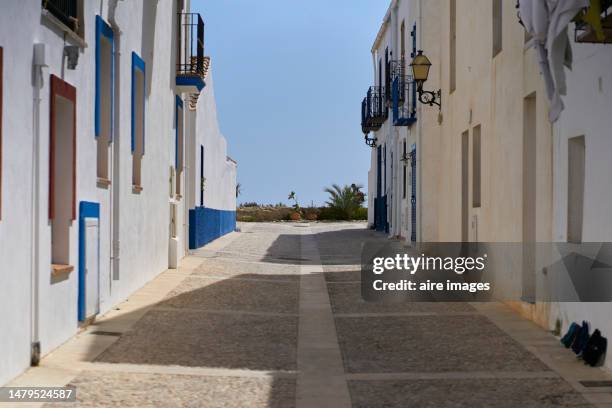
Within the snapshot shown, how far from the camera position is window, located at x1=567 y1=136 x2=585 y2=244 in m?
8.52

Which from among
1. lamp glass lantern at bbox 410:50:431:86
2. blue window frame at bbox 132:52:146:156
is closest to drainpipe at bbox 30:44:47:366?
blue window frame at bbox 132:52:146:156

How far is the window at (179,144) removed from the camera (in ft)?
59.3

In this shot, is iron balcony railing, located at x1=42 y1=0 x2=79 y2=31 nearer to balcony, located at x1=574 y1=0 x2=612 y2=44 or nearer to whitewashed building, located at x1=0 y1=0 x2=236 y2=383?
whitewashed building, located at x1=0 y1=0 x2=236 y2=383

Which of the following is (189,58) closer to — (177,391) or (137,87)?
(137,87)

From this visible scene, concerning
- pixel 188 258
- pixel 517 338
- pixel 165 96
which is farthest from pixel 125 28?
pixel 188 258

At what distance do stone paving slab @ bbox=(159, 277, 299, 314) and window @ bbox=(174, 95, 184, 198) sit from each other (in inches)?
158

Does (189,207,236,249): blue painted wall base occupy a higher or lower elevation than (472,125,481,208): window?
lower

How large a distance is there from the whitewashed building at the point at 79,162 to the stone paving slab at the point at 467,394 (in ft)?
9.13

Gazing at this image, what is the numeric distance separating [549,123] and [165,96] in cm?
844

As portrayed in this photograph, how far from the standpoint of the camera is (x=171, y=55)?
16.9 metres

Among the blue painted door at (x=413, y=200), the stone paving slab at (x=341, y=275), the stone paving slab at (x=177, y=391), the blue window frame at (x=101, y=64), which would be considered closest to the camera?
the stone paving slab at (x=177, y=391)

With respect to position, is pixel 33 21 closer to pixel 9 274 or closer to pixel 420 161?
pixel 9 274

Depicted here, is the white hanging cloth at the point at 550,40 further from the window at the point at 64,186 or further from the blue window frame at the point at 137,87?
the blue window frame at the point at 137,87

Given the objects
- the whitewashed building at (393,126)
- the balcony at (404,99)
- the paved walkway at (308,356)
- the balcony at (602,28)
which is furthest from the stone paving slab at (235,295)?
the balcony at (404,99)
